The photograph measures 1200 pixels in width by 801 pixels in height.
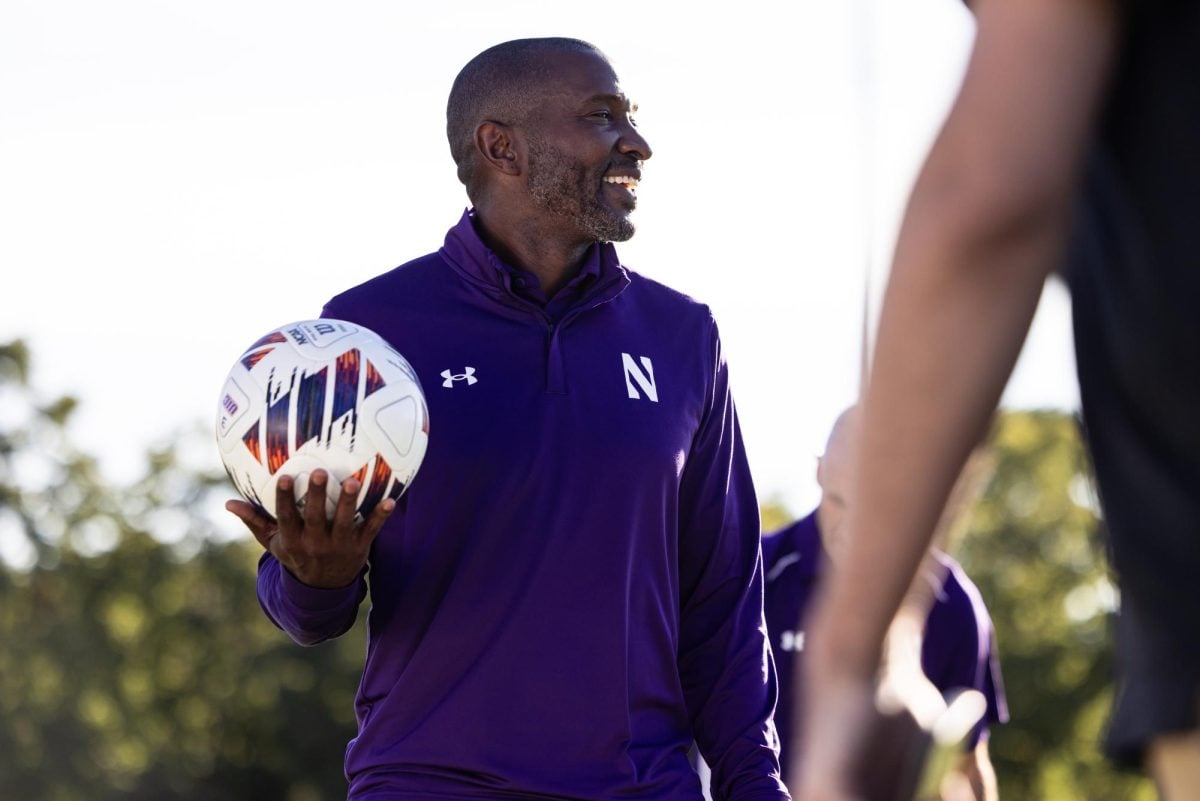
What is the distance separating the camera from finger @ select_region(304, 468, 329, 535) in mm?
4617

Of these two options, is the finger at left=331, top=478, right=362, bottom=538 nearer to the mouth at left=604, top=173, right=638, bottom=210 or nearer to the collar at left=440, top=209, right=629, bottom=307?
the collar at left=440, top=209, right=629, bottom=307

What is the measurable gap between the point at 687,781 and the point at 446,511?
91cm

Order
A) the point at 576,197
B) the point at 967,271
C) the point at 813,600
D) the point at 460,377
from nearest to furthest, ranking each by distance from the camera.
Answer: the point at 967,271, the point at 460,377, the point at 576,197, the point at 813,600

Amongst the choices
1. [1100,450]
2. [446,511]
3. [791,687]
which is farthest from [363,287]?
[1100,450]

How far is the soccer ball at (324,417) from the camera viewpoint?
471cm

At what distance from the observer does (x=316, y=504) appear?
15.2ft

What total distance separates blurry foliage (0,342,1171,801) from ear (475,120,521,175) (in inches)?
1636

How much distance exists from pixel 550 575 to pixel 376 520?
46 cm

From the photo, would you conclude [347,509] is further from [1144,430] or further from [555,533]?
[1144,430]

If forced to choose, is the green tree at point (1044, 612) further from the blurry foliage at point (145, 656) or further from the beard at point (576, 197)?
the beard at point (576, 197)

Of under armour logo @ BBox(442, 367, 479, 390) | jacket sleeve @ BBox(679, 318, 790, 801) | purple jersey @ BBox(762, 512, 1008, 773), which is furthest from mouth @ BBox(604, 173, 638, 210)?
purple jersey @ BBox(762, 512, 1008, 773)

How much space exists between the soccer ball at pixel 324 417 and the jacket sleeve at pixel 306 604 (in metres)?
0.23

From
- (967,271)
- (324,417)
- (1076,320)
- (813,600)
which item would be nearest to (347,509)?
(324,417)

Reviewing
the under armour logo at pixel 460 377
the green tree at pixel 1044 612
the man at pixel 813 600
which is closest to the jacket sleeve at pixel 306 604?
the under armour logo at pixel 460 377
